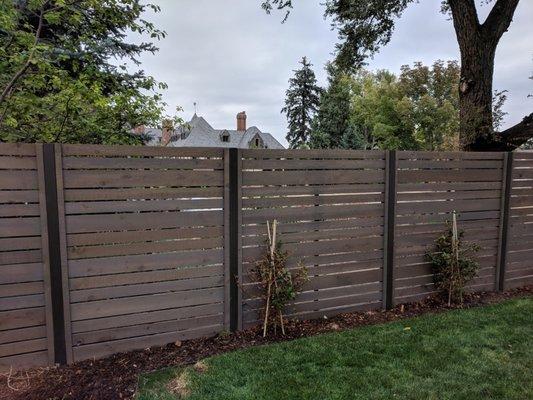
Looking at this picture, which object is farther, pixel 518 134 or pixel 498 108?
pixel 498 108

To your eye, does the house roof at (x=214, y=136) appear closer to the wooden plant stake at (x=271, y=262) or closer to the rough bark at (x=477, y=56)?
the rough bark at (x=477, y=56)

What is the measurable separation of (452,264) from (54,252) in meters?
3.71

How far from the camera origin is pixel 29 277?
2.43 m

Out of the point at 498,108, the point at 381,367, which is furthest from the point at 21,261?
the point at 498,108

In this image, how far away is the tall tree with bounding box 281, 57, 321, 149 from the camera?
31250 millimetres

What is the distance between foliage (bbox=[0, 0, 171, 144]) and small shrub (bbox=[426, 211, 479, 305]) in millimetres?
3491

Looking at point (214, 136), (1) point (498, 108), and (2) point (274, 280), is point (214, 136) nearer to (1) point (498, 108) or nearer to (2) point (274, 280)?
(1) point (498, 108)

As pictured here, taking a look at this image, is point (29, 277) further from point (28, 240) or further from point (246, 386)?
point (246, 386)

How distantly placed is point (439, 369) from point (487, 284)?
2243 mm

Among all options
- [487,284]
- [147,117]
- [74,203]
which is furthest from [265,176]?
[487,284]

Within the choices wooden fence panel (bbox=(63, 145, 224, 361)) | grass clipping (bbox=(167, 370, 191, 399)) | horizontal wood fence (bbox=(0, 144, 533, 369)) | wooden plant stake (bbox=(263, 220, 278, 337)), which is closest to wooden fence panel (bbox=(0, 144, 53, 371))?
horizontal wood fence (bbox=(0, 144, 533, 369))

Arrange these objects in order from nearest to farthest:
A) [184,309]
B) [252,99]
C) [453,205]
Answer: [184,309] < [453,205] < [252,99]

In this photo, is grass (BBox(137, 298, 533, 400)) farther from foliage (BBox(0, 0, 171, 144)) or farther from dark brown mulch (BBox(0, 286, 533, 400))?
foliage (BBox(0, 0, 171, 144))

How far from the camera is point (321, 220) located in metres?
3.35
